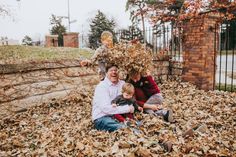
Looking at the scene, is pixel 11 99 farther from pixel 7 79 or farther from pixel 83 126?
pixel 83 126

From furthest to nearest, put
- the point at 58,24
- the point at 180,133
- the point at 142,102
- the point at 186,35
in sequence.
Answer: the point at 58,24
the point at 186,35
the point at 142,102
the point at 180,133

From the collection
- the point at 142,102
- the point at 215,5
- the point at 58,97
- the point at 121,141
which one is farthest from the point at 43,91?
the point at 215,5

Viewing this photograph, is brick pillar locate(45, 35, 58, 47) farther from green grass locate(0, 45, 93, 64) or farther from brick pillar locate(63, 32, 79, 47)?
green grass locate(0, 45, 93, 64)

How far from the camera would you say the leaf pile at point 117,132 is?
146 inches

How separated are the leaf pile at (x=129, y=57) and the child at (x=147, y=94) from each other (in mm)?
275

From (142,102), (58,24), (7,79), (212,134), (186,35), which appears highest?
(58,24)

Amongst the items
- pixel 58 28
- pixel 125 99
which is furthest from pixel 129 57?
pixel 58 28

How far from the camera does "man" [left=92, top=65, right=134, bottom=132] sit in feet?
15.0

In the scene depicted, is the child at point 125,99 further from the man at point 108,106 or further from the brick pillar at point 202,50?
the brick pillar at point 202,50

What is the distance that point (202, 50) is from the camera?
777 cm

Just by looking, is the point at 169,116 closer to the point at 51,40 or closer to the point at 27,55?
the point at 27,55

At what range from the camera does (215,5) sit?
830 cm

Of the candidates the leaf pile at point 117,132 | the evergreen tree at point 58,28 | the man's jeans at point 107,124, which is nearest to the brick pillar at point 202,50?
the leaf pile at point 117,132

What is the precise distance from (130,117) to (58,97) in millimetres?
2521
